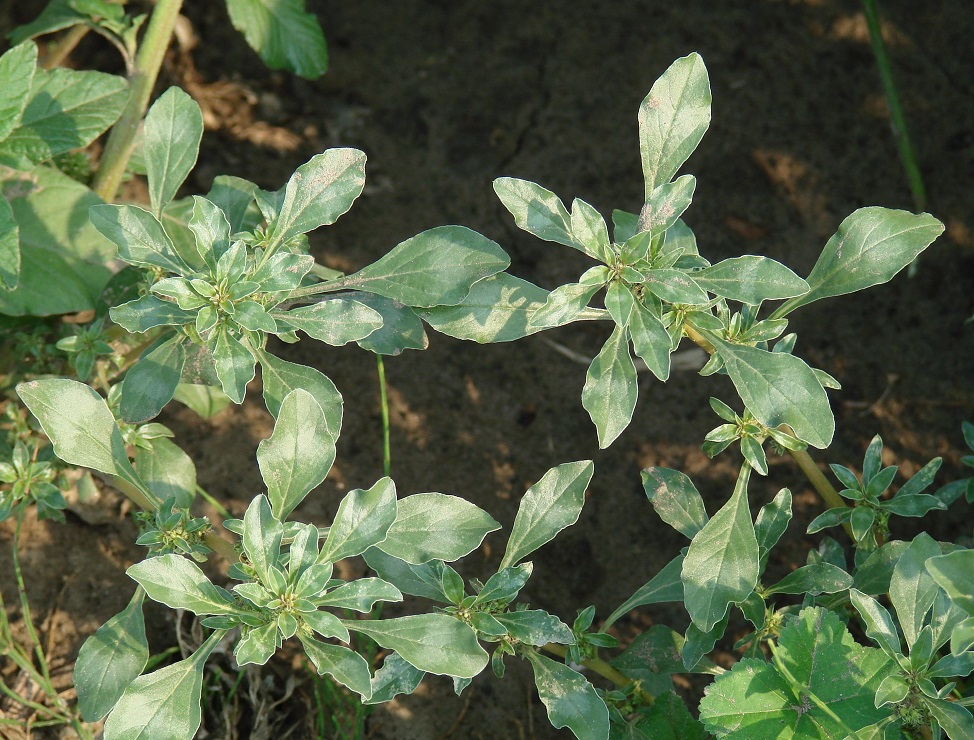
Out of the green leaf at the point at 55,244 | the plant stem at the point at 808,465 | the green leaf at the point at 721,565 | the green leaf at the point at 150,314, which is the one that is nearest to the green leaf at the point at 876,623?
the green leaf at the point at 721,565

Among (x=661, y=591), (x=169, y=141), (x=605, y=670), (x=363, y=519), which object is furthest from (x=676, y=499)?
(x=169, y=141)

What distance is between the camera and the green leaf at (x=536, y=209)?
154cm

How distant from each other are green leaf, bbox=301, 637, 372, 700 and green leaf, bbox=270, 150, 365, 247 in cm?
71

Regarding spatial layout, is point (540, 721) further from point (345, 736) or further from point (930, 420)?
point (930, 420)

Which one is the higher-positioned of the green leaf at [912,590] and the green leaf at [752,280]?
the green leaf at [752,280]

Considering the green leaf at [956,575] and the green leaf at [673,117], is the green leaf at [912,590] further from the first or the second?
the green leaf at [673,117]

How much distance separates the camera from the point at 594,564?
2572 millimetres

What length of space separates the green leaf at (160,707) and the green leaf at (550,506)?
22.5 inches

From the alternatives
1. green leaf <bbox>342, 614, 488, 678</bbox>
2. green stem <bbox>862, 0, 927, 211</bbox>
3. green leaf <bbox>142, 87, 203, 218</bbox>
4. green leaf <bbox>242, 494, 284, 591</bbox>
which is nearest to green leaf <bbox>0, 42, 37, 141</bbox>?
green leaf <bbox>142, 87, 203, 218</bbox>

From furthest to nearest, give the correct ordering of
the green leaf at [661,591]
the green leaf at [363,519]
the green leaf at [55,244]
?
the green leaf at [55,244] < the green leaf at [661,591] < the green leaf at [363,519]

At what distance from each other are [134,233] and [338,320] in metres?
0.41

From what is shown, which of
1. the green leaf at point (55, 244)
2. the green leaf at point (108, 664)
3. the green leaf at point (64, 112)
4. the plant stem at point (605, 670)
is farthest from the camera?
the green leaf at point (55, 244)

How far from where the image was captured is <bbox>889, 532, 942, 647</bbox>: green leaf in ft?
5.14

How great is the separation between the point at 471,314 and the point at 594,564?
3.87ft
